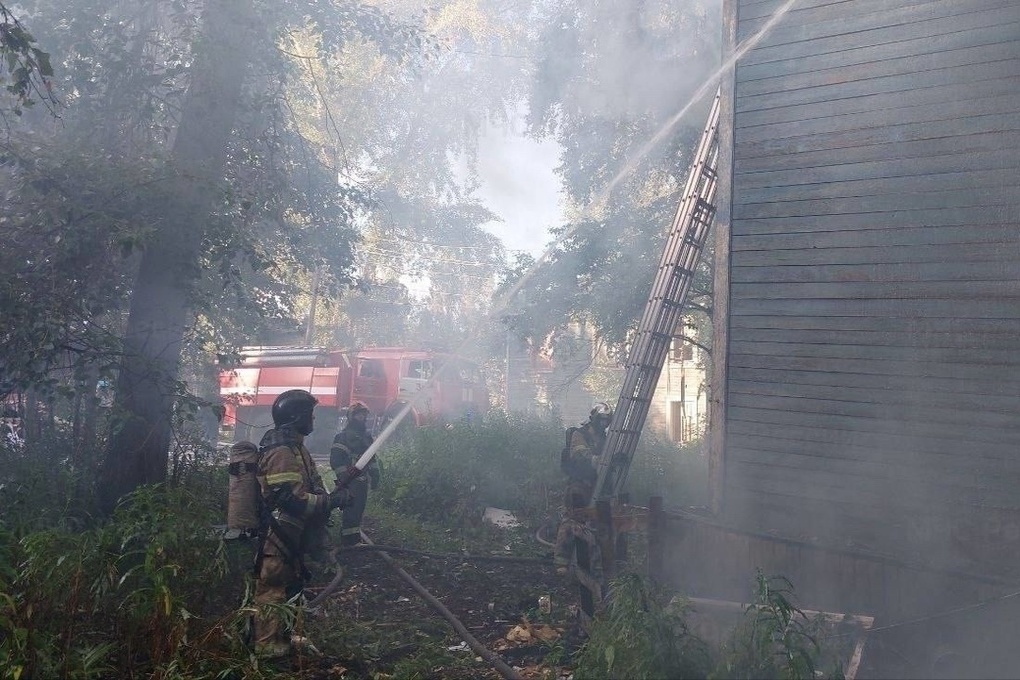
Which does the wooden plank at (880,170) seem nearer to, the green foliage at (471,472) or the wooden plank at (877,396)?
the wooden plank at (877,396)

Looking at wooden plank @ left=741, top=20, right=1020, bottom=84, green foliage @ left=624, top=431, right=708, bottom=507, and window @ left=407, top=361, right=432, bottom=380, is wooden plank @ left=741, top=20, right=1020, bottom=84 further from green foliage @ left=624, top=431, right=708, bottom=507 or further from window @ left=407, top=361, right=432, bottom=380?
window @ left=407, top=361, right=432, bottom=380

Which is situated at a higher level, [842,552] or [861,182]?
[861,182]

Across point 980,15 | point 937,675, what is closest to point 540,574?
point 937,675

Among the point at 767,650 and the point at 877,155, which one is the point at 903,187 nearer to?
the point at 877,155

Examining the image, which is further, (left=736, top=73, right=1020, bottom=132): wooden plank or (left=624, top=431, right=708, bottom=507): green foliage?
(left=624, top=431, right=708, bottom=507): green foliage

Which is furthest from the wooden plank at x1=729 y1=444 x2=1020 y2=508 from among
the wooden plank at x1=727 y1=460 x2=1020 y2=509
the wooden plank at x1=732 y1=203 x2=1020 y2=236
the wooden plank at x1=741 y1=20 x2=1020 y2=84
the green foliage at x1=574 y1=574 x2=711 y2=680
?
the wooden plank at x1=741 y1=20 x2=1020 y2=84

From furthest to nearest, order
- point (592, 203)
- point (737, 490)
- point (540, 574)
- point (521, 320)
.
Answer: point (592, 203)
point (521, 320)
point (540, 574)
point (737, 490)

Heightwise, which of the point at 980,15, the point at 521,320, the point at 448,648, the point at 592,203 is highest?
the point at 592,203

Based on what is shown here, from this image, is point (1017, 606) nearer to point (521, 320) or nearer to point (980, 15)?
point (980, 15)

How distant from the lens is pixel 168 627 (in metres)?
4.43

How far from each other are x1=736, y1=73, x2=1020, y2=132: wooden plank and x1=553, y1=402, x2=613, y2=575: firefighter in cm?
323

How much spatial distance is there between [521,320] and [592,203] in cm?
312

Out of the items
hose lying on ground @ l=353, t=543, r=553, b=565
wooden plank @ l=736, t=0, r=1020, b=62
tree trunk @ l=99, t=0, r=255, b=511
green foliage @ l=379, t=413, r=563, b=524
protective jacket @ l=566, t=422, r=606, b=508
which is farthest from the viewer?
A: green foliage @ l=379, t=413, r=563, b=524

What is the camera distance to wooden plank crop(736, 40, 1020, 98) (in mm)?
5961
